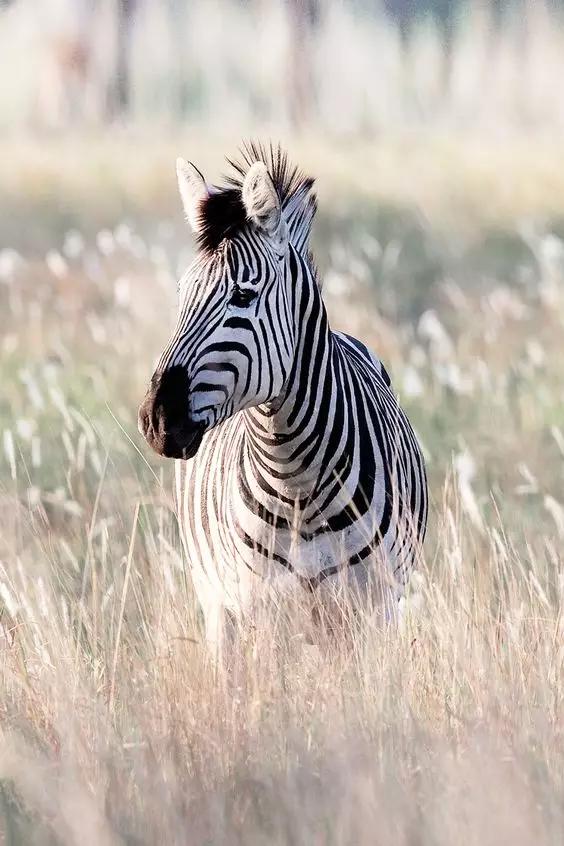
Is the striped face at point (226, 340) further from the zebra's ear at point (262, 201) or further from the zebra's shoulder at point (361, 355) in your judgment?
the zebra's shoulder at point (361, 355)

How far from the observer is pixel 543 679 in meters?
3.42

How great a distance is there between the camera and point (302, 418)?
379cm

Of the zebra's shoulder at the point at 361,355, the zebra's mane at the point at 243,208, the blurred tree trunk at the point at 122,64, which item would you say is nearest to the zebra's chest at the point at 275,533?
the zebra's mane at the point at 243,208

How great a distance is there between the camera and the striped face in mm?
3328

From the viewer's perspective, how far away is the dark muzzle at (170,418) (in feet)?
10.8

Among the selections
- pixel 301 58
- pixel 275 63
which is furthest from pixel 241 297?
pixel 275 63

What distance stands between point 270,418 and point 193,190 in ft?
2.20

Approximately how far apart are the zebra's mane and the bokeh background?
74cm

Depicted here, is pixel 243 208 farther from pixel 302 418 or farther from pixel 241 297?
pixel 302 418

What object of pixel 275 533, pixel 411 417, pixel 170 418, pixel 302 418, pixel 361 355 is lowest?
pixel 275 533

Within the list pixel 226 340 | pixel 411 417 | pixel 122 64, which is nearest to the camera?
pixel 226 340

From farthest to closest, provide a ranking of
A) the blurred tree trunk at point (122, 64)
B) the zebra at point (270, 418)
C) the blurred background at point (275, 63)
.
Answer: the blurred tree trunk at point (122, 64) → the blurred background at point (275, 63) → the zebra at point (270, 418)

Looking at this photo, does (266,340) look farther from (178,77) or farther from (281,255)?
(178,77)

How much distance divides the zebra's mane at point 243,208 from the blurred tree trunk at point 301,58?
17012 millimetres
